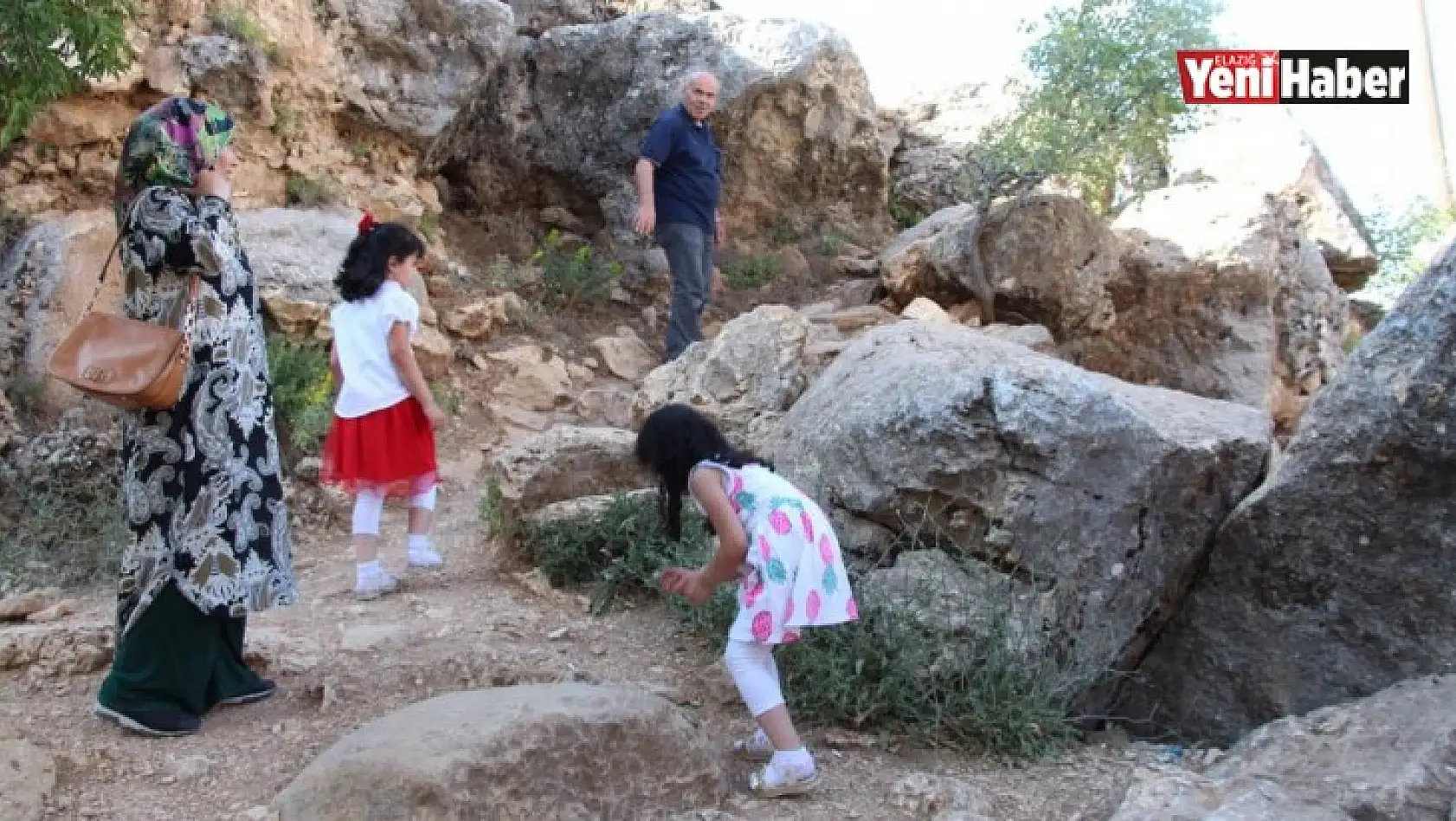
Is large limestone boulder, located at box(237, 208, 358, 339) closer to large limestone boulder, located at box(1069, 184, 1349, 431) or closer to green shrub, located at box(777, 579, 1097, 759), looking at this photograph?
green shrub, located at box(777, 579, 1097, 759)

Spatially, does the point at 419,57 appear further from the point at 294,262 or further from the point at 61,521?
the point at 61,521

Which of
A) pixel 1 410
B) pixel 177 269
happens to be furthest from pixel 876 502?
pixel 1 410

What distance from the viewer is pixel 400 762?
2641mm

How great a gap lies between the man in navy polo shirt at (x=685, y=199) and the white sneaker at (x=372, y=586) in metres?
3.01

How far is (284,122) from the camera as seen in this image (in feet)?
25.0

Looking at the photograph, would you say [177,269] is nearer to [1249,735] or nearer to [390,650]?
[390,650]

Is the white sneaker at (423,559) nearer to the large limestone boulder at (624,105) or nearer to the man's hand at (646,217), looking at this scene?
the man's hand at (646,217)

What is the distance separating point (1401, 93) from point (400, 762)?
330 inches

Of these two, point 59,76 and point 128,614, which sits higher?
point 59,76

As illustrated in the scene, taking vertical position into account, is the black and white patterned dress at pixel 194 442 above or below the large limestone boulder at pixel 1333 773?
above

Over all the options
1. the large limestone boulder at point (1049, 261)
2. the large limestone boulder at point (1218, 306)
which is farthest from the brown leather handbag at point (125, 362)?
the large limestone boulder at point (1218, 306)

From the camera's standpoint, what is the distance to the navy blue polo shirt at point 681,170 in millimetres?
7211

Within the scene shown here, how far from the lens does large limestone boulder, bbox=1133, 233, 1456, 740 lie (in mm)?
3578

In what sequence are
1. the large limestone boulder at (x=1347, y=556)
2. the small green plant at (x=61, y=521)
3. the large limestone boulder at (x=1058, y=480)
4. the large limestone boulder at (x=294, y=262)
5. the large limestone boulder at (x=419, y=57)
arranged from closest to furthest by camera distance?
the large limestone boulder at (x=1347, y=556), the large limestone boulder at (x=1058, y=480), the small green plant at (x=61, y=521), the large limestone boulder at (x=294, y=262), the large limestone boulder at (x=419, y=57)
